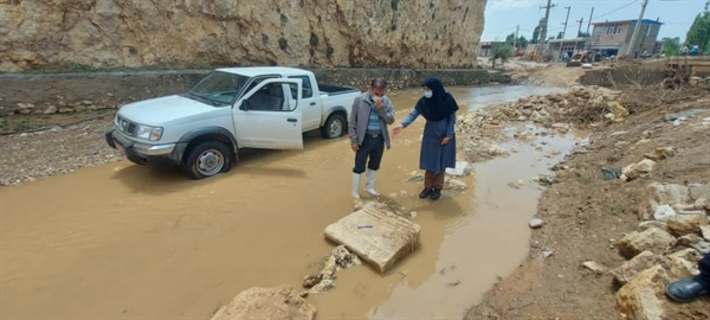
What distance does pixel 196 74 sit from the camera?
385 inches

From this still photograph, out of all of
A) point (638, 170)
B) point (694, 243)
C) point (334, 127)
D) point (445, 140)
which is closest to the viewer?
point (694, 243)

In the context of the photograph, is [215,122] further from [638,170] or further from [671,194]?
[638,170]

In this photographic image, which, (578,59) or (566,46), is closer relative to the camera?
(578,59)

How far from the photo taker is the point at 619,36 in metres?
43.2

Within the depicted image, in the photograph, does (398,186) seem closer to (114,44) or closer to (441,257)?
(441,257)

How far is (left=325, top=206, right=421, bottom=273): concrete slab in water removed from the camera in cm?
316

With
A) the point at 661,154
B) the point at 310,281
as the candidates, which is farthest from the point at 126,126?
the point at 661,154

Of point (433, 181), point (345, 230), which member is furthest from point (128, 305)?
point (433, 181)

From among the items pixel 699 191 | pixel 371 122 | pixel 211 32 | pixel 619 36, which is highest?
pixel 619 36

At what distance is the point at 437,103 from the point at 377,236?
5.85 ft

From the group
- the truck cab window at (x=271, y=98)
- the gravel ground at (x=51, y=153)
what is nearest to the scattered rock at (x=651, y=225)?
the truck cab window at (x=271, y=98)

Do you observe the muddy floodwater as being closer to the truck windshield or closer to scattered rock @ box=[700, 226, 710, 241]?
the truck windshield

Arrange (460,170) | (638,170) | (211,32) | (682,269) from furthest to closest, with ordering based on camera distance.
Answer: (211,32)
(460,170)
(638,170)
(682,269)

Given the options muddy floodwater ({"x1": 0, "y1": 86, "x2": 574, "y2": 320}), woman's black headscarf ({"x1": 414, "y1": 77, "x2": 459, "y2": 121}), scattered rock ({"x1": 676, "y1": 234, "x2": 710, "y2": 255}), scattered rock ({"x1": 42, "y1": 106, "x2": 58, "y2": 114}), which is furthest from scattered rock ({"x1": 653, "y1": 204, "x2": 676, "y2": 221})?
scattered rock ({"x1": 42, "y1": 106, "x2": 58, "y2": 114})
